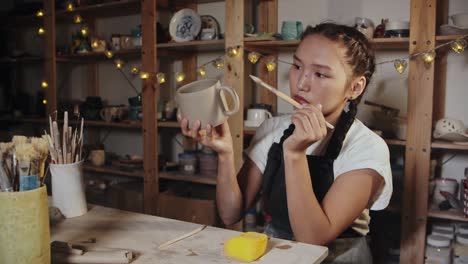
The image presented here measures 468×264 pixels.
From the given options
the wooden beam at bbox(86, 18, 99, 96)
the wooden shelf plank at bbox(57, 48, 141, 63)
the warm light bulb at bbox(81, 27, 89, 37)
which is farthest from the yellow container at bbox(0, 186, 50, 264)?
the wooden beam at bbox(86, 18, 99, 96)

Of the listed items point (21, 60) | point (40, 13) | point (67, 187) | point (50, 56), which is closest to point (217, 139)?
point (67, 187)

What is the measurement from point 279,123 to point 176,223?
0.61 metres

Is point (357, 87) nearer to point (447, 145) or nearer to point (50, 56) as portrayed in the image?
point (447, 145)

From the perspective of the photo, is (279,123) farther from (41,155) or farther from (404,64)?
(404,64)

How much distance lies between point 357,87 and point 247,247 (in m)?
0.75

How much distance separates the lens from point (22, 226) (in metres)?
0.72

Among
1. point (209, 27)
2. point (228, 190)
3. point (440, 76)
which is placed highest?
point (209, 27)

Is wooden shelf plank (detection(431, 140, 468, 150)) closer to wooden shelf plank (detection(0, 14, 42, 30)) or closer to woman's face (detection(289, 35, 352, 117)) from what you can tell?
woman's face (detection(289, 35, 352, 117))

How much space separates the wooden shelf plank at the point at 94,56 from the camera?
3214mm

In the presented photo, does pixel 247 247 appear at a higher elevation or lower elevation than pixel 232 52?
lower

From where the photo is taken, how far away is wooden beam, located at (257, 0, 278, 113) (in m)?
2.91

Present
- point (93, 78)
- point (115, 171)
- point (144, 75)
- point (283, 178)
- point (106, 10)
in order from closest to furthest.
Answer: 1. point (283, 178)
2. point (144, 75)
3. point (115, 171)
4. point (106, 10)
5. point (93, 78)

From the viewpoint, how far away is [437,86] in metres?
2.47

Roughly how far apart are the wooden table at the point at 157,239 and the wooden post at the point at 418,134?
5.10ft
